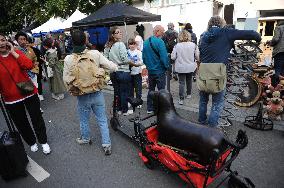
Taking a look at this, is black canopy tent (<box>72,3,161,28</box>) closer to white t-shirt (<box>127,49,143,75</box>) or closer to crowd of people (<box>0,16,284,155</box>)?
white t-shirt (<box>127,49,143,75</box>)

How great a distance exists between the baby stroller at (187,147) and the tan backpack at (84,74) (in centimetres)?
86

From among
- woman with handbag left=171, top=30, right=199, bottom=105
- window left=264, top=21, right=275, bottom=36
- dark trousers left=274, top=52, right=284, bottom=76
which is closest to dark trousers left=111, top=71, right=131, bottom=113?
woman with handbag left=171, top=30, right=199, bottom=105

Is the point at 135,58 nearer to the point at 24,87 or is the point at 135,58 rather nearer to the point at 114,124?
the point at 114,124

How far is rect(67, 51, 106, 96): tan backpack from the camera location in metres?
3.54

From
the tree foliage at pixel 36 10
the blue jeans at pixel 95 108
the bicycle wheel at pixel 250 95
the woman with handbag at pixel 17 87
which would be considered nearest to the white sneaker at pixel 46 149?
the woman with handbag at pixel 17 87

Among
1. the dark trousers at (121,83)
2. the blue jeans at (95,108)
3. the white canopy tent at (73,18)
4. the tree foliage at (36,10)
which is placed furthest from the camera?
the tree foliage at (36,10)

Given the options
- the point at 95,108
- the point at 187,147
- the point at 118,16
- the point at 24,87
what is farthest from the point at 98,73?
the point at 118,16

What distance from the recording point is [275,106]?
5012 mm

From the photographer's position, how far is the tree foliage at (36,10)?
16.1 m

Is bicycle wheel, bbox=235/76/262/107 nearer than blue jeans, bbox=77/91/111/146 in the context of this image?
No

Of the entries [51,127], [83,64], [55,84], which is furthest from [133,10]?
[83,64]

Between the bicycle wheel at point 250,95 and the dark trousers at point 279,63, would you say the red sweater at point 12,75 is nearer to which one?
the bicycle wheel at point 250,95

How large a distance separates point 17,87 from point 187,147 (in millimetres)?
2619

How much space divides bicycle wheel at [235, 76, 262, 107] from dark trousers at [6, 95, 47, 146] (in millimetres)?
4389
